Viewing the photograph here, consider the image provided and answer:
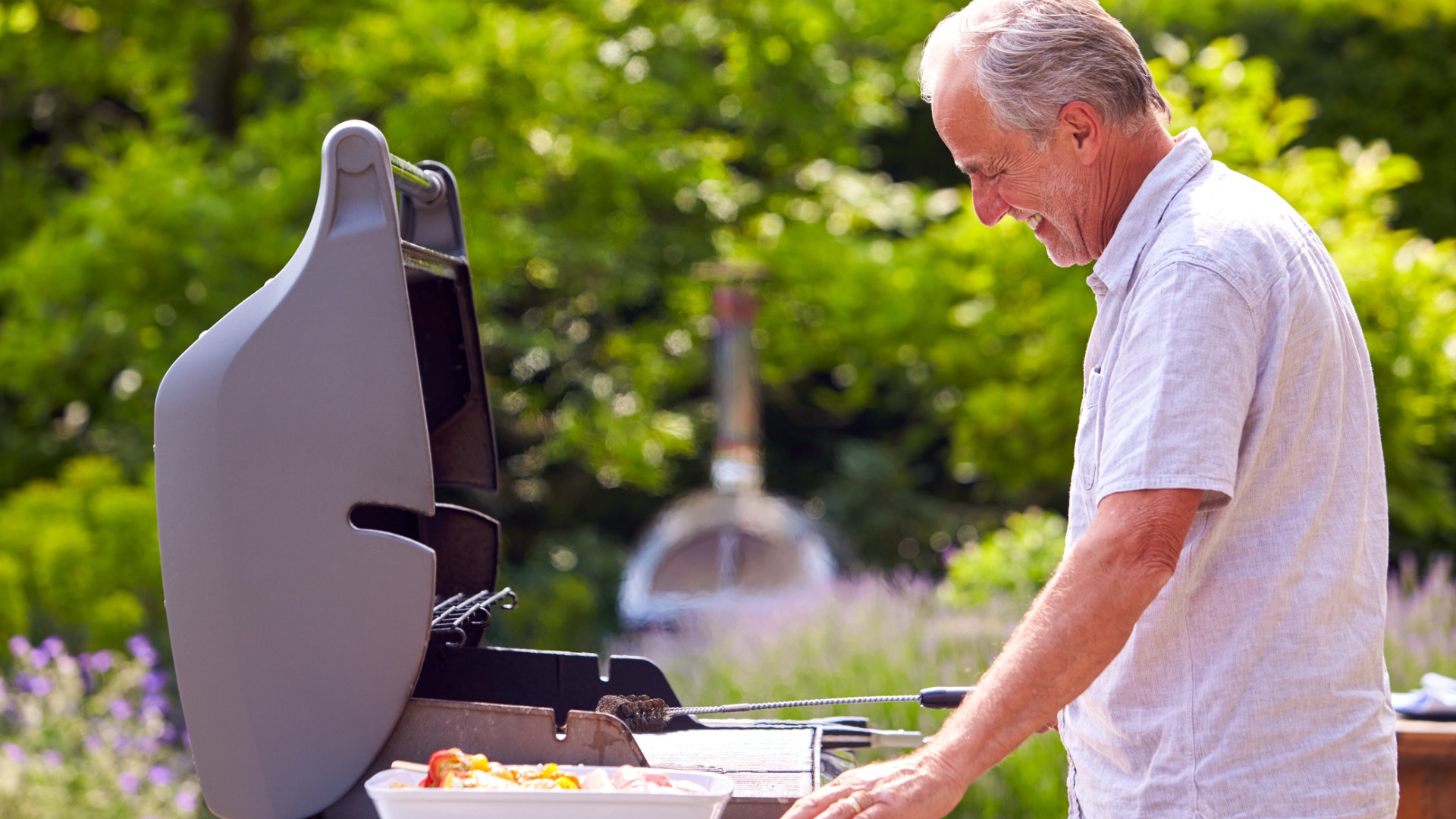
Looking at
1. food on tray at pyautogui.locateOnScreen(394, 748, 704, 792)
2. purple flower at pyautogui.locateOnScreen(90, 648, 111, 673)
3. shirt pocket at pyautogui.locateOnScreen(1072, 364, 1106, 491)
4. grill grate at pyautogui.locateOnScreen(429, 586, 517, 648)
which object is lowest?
purple flower at pyautogui.locateOnScreen(90, 648, 111, 673)

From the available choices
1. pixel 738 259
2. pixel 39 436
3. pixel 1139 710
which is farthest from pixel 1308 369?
pixel 39 436

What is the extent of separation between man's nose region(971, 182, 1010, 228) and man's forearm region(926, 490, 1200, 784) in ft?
1.39

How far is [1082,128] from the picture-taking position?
1.44 metres

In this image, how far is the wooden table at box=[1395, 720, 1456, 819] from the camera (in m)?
2.65

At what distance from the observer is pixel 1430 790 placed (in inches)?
106

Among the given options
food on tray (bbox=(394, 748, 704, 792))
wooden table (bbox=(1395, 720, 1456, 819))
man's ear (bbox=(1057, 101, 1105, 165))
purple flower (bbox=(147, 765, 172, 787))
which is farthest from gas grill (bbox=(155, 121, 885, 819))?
purple flower (bbox=(147, 765, 172, 787))

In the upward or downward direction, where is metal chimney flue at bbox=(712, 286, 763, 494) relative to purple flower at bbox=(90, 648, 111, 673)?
upward

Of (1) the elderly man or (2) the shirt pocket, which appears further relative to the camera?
(2) the shirt pocket

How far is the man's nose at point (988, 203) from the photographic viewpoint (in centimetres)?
153

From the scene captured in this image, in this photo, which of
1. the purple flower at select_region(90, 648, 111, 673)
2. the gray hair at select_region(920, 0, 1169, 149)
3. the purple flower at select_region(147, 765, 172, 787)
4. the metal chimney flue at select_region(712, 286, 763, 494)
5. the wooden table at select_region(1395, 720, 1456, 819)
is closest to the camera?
the gray hair at select_region(920, 0, 1169, 149)

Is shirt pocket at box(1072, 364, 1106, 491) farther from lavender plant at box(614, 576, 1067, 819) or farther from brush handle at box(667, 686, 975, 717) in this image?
lavender plant at box(614, 576, 1067, 819)

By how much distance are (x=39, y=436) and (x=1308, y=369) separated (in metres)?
7.97

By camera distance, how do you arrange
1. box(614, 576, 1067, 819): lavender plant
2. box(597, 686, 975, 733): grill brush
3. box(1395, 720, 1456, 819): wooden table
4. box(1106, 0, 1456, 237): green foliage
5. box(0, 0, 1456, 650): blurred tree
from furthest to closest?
1. box(1106, 0, 1456, 237): green foliage
2. box(0, 0, 1456, 650): blurred tree
3. box(614, 576, 1067, 819): lavender plant
4. box(1395, 720, 1456, 819): wooden table
5. box(597, 686, 975, 733): grill brush

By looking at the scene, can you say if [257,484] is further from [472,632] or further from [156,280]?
[156,280]
